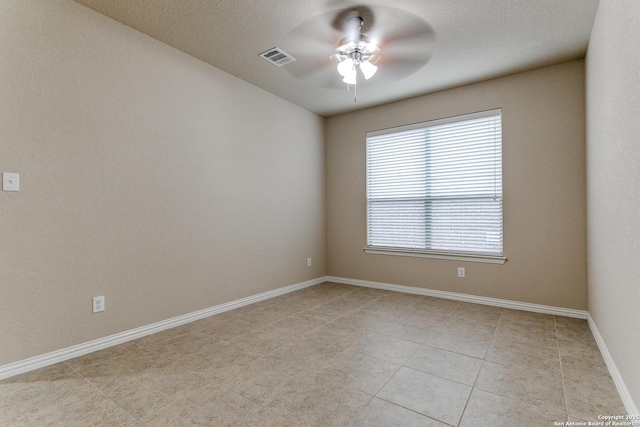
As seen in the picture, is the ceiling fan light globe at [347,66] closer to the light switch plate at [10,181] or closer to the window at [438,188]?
the window at [438,188]

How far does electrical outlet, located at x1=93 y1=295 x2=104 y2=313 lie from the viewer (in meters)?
2.44

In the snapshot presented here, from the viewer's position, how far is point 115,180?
258 centimetres

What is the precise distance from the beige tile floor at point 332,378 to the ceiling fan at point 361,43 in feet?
8.08

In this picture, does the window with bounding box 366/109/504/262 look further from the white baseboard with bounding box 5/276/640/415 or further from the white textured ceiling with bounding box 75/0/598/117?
the white textured ceiling with bounding box 75/0/598/117

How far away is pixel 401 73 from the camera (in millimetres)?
3471

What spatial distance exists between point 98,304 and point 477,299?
3.89 m

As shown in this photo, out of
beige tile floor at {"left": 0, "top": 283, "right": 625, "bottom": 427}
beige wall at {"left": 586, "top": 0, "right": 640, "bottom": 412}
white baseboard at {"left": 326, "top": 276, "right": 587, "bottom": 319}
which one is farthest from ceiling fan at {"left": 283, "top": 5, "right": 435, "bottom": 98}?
white baseboard at {"left": 326, "top": 276, "right": 587, "bottom": 319}

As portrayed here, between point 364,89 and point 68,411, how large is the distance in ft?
13.1

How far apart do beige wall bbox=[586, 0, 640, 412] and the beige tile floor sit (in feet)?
1.10

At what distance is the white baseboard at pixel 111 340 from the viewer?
2.06 m

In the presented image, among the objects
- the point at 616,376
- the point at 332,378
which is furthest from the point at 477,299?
the point at 332,378

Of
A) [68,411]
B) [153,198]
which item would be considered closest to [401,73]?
[153,198]

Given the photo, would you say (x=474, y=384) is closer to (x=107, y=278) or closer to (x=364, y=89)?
(x=107, y=278)

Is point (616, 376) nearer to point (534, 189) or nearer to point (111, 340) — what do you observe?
point (534, 189)
